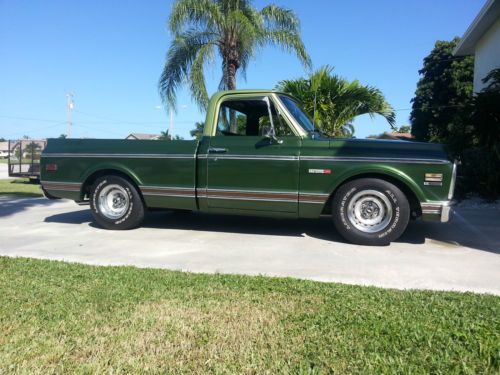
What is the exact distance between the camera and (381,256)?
15.8 ft

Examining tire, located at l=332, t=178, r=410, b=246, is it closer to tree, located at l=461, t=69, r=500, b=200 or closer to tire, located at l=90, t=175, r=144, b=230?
tire, located at l=90, t=175, r=144, b=230

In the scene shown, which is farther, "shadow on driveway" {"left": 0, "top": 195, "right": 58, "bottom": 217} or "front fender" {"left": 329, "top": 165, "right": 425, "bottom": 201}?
"shadow on driveway" {"left": 0, "top": 195, "right": 58, "bottom": 217}

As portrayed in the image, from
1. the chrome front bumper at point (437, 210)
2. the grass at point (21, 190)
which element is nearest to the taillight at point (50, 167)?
the chrome front bumper at point (437, 210)

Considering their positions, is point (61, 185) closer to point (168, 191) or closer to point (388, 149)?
point (168, 191)

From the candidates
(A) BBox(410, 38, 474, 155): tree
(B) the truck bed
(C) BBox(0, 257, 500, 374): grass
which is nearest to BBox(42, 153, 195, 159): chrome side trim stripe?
(B) the truck bed

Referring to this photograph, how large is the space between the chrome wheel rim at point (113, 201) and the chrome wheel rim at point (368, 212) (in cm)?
317

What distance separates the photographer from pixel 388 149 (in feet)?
17.1

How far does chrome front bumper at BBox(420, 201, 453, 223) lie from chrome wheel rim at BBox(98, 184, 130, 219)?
398 cm

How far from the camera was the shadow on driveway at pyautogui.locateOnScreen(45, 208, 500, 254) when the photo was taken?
568 cm

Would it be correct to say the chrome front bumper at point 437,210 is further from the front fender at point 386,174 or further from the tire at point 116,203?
the tire at point 116,203

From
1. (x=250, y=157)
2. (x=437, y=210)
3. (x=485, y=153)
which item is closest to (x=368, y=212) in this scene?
(x=437, y=210)

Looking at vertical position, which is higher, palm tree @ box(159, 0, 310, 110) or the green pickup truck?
palm tree @ box(159, 0, 310, 110)

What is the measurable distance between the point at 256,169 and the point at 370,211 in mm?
1517

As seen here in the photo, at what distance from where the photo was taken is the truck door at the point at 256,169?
5527 millimetres
